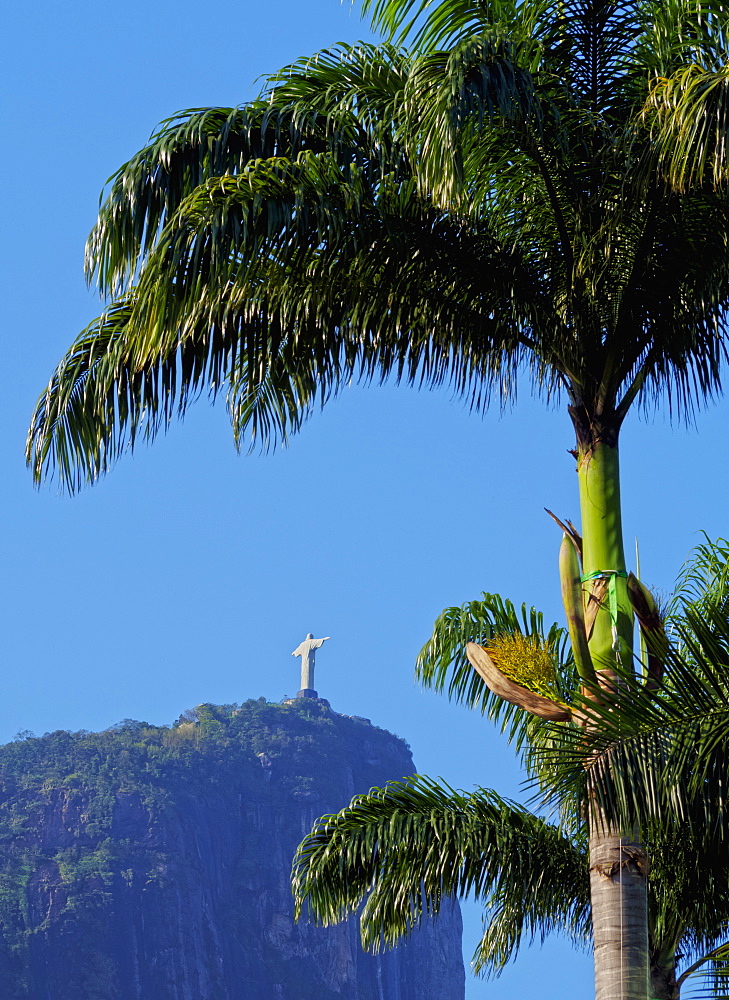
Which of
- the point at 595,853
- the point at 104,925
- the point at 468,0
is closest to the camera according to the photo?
the point at 595,853

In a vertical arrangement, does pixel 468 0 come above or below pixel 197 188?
above

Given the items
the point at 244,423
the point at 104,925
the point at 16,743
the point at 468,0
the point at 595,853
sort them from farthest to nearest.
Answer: the point at 16,743
the point at 104,925
the point at 244,423
the point at 468,0
the point at 595,853

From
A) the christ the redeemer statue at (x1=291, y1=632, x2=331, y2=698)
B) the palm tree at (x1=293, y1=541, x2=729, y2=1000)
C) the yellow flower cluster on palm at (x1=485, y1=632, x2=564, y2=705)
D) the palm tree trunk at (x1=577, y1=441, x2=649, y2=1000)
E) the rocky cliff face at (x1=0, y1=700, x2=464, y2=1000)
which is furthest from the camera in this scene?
the christ the redeemer statue at (x1=291, y1=632, x2=331, y2=698)

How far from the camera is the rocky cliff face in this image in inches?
4601

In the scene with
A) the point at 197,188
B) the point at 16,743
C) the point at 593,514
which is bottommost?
the point at 593,514

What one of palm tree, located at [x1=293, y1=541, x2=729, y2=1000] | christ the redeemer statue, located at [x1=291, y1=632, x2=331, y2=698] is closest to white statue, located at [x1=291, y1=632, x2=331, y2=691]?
christ the redeemer statue, located at [x1=291, y1=632, x2=331, y2=698]

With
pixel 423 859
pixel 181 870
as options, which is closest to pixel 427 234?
pixel 423 859

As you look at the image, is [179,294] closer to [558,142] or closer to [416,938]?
[558,142]

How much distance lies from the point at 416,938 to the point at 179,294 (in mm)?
141106

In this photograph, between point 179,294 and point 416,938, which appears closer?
point 179,294

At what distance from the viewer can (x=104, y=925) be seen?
119 metres

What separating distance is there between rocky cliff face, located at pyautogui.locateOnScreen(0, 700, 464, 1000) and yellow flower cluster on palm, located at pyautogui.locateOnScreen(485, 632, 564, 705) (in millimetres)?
113287

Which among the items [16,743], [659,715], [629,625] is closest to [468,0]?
[629,625]

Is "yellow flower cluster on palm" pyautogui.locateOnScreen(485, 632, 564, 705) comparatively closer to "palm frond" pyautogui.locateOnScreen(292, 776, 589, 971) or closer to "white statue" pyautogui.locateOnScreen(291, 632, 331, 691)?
"palm frond" pyautogui.locateOnScreen(292, 776, 589, 971)
